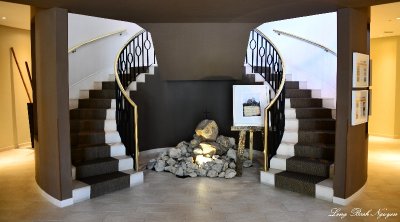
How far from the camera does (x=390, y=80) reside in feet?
30.8

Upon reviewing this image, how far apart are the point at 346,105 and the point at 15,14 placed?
20.7ft

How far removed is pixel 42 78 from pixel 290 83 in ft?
16.4

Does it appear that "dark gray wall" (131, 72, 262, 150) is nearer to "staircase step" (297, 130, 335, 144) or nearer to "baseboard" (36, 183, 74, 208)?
"staircase step" (297, 130, 335, 144)

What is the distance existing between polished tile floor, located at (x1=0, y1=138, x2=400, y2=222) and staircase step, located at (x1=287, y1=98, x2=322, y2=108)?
1.66 meters

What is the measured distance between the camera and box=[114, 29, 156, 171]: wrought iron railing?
5.48 metres

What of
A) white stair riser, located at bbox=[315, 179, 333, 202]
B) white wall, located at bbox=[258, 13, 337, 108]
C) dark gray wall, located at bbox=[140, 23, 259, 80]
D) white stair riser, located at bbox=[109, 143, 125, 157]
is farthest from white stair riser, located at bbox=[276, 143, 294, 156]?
white stair riser, located at bbox=[109, 143, 125, 157]

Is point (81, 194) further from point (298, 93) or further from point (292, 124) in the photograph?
point (298, 93)

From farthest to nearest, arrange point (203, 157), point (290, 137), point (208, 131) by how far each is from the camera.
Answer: point (208, 131)
point (203, 157)
point (290, 137)

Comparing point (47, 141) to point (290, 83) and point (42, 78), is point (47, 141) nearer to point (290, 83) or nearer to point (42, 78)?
point (42, 78)

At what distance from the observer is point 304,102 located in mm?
6504

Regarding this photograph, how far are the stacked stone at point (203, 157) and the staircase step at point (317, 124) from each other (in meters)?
1.29

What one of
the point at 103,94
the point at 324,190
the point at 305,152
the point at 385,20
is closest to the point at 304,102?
the point at 305,152

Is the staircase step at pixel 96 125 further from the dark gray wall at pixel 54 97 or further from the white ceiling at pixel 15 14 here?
Result: the white ceiling at pixel 15 14

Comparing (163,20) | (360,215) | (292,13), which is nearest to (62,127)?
(163,20)
